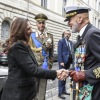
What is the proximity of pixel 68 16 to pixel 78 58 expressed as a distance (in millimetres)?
492

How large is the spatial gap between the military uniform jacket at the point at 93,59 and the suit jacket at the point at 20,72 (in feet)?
2.18

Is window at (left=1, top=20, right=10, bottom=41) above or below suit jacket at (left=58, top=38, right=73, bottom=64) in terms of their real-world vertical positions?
above

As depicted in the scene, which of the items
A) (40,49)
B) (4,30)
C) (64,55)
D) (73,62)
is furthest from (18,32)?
(4,30)

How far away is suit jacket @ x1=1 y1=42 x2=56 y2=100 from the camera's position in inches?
130

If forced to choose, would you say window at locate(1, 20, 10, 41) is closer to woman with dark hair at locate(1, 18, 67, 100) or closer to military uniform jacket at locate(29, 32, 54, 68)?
military uniform jacket at locate(29, 32, 54, 68)

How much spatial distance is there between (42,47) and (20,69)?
1.76m

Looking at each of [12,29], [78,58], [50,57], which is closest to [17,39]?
[12,29]

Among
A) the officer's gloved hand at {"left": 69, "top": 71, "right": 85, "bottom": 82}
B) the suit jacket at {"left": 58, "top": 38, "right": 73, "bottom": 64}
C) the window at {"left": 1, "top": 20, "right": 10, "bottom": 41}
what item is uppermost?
the window at {"left": 1, "top": 20, "right": 10, "bottom": 41}

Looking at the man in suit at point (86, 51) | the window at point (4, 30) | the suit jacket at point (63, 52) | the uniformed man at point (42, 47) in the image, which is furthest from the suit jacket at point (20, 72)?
the window at point (4, 30)

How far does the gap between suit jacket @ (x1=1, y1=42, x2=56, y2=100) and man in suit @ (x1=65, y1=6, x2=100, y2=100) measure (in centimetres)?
54

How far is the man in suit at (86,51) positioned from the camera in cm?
283

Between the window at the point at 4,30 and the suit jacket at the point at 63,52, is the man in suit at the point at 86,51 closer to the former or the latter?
the suit jacket at the point at 63,52

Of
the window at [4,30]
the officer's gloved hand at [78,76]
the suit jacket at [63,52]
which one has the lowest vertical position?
the officer's gloved hand at [78,76]

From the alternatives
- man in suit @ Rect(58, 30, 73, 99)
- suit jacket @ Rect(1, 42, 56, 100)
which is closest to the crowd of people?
Result: suit jacket @ Rect(1, 42, 56, 100)
